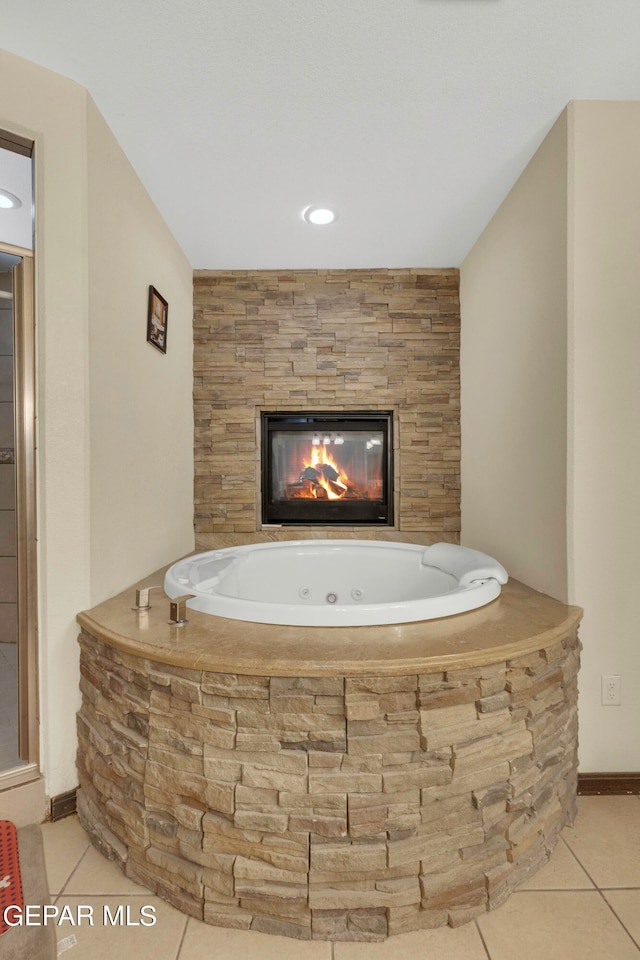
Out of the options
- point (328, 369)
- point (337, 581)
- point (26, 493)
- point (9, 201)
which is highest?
point (9, 201)

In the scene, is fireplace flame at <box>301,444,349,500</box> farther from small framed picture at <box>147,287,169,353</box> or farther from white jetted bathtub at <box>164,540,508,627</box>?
small framed picture at <box>147,287,169,353</box>

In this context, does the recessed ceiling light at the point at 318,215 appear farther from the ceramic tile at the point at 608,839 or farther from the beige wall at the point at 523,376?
the ceramic tile at the point at 608,839

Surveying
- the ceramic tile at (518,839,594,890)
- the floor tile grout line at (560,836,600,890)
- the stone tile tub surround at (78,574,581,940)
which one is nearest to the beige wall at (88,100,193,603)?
the stone tile tub surround at (78,574,581,940)

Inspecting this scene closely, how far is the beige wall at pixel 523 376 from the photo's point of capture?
69.3 inches

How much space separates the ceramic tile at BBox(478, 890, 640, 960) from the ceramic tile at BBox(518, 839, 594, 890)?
0.02m

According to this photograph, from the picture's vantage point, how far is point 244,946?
44.8 inches

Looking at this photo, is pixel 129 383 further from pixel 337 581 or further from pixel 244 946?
pixel 244 946

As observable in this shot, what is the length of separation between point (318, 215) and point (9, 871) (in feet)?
8.89

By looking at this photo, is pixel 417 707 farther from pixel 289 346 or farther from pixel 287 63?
pixel 289 346

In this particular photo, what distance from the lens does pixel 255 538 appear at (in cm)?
307

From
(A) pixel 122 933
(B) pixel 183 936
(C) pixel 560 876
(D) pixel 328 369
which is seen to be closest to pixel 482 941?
(C) pixel 560 876

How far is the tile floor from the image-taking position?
3.67ft

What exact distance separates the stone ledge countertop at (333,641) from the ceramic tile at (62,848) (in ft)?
2.00

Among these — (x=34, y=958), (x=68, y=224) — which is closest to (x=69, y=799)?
(x=34, y=958)
